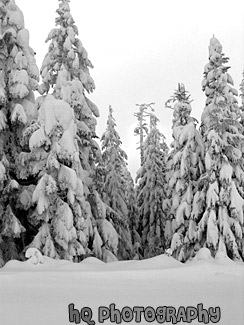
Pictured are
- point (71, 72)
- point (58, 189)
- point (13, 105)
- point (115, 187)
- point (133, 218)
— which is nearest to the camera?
point (58, 189)

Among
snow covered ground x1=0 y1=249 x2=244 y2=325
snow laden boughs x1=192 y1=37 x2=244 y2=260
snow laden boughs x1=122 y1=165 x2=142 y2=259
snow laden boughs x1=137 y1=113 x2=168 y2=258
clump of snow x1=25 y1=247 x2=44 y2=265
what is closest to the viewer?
snow covered ground x1=0 y1=249 x2=244 y2=325

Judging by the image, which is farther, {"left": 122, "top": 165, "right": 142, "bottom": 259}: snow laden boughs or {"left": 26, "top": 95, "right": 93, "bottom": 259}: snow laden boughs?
{"left": 122, "top": 165, "right": 142, "bottom": 259}: snow laden boughs

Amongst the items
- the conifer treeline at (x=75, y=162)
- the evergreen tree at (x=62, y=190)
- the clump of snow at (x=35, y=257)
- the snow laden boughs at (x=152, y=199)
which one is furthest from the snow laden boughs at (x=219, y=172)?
the snow laden boughs at (x=152, y=199)

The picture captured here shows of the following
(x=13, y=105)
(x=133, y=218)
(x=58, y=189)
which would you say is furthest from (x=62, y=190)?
(x=133, y=218)

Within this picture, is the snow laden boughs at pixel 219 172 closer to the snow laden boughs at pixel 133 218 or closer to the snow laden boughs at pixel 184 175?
the snow laden boughs at pixel 184 175

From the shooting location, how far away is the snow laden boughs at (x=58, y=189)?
17844 mm

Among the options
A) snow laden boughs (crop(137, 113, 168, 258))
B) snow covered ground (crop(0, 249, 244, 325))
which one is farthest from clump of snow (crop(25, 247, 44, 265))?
snow laden boughs (crop(137, 113, 168, 258))

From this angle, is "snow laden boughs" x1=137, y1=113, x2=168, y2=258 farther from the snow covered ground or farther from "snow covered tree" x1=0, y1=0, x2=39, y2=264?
the snow covered ground

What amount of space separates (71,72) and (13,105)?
4.93 m

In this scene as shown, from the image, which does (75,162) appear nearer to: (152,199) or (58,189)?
(58,189)

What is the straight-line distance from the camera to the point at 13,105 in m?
19.9

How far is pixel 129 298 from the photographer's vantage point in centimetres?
958

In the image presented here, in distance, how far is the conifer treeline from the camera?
18.3m

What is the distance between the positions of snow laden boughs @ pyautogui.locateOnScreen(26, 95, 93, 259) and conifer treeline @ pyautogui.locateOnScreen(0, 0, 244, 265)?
4 centimetres
